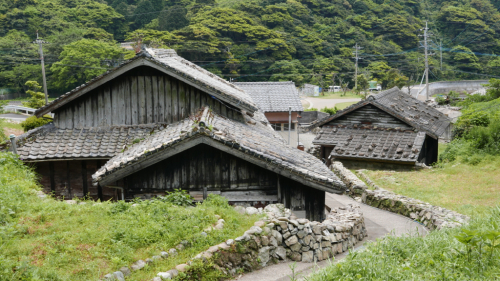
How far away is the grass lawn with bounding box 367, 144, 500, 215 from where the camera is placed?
1538 cm

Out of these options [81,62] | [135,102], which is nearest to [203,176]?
[135,102]

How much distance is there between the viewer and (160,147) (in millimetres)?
9438

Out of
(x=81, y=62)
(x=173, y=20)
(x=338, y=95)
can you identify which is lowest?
(x=338, y=95)

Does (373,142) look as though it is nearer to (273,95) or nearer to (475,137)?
(475,137)

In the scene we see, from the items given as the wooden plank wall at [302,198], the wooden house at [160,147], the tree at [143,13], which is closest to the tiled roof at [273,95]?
the wooden house at [160,147]

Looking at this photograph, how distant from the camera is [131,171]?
962 centimetres

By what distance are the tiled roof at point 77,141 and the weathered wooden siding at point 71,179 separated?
54cm

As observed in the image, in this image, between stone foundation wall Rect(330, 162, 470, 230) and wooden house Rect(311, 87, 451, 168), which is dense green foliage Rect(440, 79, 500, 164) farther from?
stone foundation wall Rect(330, 162, 470, 230)

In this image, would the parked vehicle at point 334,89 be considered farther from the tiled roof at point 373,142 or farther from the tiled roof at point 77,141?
the tiled roof at point 77,141

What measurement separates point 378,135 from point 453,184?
→ 523 centimetres

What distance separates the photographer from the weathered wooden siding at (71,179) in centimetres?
1176

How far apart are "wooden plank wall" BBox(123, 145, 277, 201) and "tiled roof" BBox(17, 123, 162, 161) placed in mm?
1567

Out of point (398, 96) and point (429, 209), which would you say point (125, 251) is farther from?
Result: point (398, 96)

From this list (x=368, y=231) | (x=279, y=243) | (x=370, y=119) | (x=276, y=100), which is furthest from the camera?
(x=276, y=100)
